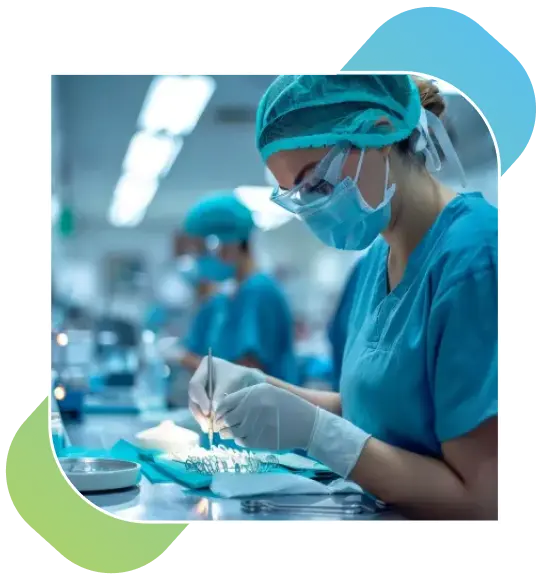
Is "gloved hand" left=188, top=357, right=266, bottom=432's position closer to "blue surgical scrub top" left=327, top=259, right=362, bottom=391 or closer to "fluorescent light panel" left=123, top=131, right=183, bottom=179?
"blue surgical scrub top" left=327, top=259, right=362, bottom=391

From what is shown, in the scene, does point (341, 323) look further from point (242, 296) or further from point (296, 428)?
point (242, 296)

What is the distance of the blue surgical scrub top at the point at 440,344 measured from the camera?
1.42m

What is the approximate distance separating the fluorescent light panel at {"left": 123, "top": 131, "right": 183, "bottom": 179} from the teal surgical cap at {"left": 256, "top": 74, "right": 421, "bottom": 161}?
2.80 m

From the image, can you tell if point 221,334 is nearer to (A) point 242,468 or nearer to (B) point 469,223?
(A) point 242,468

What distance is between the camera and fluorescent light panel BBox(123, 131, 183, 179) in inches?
173

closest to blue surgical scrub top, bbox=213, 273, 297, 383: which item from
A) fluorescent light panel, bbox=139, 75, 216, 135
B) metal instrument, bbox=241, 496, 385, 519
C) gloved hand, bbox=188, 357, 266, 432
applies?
fluorescent light panel, bbox=139, 75, 216, 135

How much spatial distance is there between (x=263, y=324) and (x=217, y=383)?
1.32 m

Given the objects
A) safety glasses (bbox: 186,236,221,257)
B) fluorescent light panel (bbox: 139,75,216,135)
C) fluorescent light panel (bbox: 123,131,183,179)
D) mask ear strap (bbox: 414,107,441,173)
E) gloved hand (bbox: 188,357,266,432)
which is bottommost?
gloved hand (bbox: 188,357,266,432)

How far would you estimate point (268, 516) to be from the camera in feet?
5.20

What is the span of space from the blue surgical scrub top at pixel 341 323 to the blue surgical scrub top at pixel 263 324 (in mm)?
855

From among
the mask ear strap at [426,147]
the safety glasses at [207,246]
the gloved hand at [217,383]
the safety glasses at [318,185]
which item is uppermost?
the safety glasses at [207,246]

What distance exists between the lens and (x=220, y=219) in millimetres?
2803

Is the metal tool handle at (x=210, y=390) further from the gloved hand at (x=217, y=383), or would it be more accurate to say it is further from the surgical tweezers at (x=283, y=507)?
the surgical tweezers at (x=283, y=507)

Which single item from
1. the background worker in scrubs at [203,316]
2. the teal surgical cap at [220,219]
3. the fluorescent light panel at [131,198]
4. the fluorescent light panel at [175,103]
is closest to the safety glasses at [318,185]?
the fluorescent light panel at [175,103]
